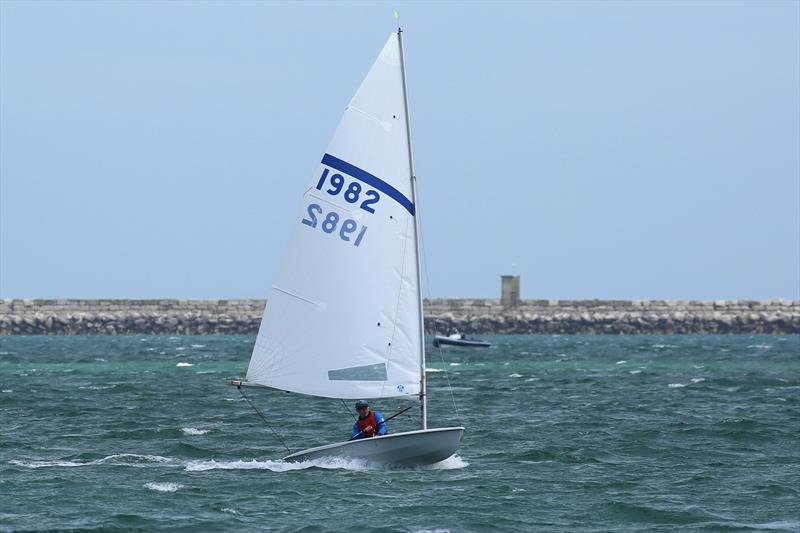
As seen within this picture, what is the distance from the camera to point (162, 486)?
73.4 ft

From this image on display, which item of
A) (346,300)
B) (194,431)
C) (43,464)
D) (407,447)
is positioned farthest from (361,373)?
(194,431)

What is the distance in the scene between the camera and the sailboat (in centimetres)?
2245

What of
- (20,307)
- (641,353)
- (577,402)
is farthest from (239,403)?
(20,307)

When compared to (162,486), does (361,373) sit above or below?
above

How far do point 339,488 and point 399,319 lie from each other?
2904mm

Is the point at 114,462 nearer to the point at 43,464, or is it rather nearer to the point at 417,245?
the point at 43,464

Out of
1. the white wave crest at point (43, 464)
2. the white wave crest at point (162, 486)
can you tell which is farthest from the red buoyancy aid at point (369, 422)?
the white wave crest at point (43, 464)

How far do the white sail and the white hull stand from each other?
0.73 m

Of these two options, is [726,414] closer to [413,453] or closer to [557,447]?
[557,447]

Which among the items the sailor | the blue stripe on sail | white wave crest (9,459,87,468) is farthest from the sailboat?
white wave crest (9,459,87,468)

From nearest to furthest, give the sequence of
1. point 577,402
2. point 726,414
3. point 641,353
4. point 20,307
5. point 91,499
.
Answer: point 91,499 < point 726,414 < point 577,402 < point 641,353 < point 20,307

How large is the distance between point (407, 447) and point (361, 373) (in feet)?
4.53

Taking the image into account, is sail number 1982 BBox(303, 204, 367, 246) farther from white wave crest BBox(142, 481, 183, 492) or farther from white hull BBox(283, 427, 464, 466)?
white wave crest BBox(142, 481, 183, 492)

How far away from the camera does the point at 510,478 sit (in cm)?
2352
